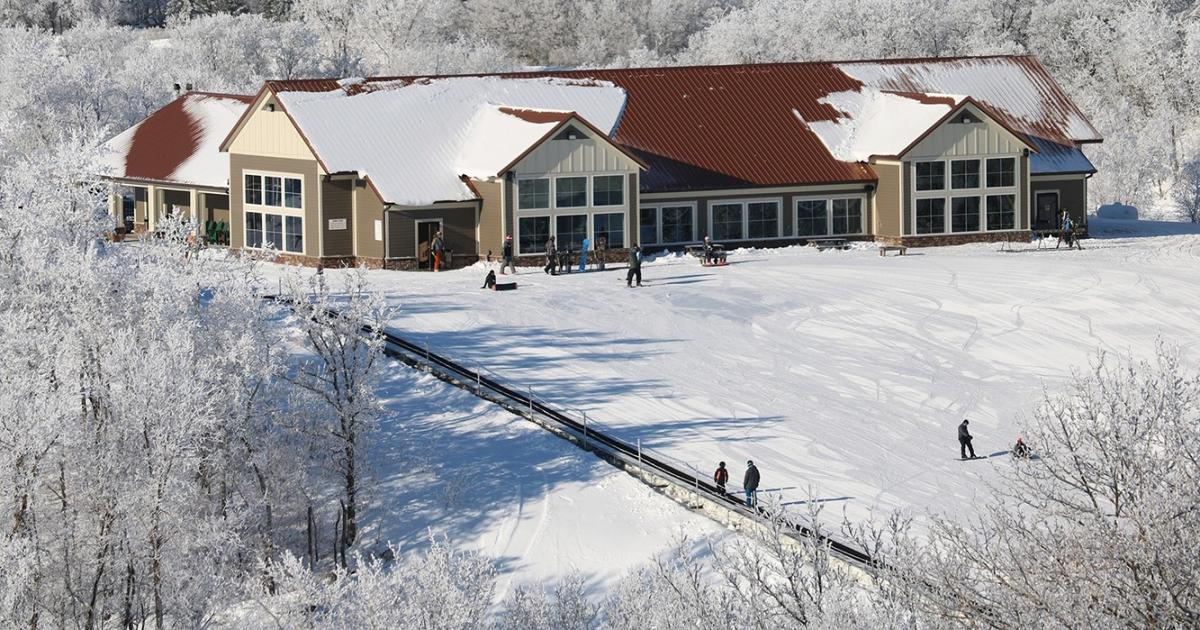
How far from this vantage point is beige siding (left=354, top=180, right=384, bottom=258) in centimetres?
5256

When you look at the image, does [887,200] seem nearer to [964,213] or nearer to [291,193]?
[964,213]

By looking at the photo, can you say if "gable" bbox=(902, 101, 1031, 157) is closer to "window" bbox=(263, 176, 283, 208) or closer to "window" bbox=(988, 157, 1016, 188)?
"window" bbox=(988, 157, 1016, 188)

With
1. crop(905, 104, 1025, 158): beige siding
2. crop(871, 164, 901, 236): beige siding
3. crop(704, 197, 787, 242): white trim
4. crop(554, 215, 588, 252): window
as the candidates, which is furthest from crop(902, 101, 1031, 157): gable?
crop(554, 215, 588, 252): window

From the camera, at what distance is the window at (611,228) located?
53.7 m

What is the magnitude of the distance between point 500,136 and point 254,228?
8111 mm

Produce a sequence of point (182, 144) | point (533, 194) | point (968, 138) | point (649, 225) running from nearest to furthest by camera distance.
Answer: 1. point (533, 194)
2. point (649, 225)
3. point (968, 138)
4. point (182, 144)

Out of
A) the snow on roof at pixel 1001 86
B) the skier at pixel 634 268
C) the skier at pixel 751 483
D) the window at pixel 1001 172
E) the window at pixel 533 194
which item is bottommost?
the skier at pixel 751 483

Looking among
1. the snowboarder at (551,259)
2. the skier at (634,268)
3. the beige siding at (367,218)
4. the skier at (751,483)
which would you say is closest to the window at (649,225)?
the snowboarder at (551,259)

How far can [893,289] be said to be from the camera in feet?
163

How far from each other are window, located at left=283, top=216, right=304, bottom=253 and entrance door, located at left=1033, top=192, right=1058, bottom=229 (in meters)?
24.3

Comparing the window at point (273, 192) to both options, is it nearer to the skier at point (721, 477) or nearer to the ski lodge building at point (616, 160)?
the ski lodge building at point (616, 160)

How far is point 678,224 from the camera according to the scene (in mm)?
56875

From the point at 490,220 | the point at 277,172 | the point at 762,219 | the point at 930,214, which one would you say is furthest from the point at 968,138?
the point at 277,172

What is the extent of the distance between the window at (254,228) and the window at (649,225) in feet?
38.4
